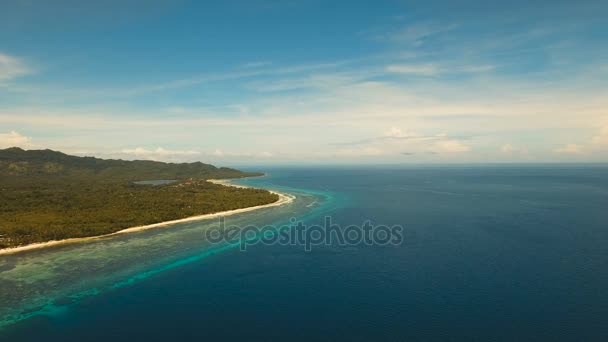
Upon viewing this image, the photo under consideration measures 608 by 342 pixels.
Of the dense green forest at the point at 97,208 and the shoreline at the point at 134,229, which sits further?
the dense green forest at the point at 97,208

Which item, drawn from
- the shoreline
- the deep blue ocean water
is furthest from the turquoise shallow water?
the shoreline

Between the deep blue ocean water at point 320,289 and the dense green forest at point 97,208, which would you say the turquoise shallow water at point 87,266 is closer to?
the deep blue ocean water at point 320,289

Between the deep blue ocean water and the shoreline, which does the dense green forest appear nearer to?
the shoreline

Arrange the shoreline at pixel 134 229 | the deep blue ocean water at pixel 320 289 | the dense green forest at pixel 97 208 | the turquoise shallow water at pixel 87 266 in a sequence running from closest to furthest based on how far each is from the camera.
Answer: the deep blue ocean water at pixel 320 289 < the turquoise shallow water at pixel 87 266 < the shoreline at pixel 134 229 < the dense green forest at pixel 97 208

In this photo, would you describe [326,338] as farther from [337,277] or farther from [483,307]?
[483,307]

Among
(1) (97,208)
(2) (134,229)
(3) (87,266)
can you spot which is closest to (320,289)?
(3) (87,266)

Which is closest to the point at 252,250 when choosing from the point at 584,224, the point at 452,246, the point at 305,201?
the point at 452,246

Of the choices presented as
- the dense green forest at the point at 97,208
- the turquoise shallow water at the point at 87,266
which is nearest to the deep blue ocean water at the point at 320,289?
the turquoise shallow water at the point at 87,266

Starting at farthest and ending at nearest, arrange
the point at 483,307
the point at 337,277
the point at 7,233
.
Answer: the point at 7,233 → the point at 337,277 → the point at 483,307
